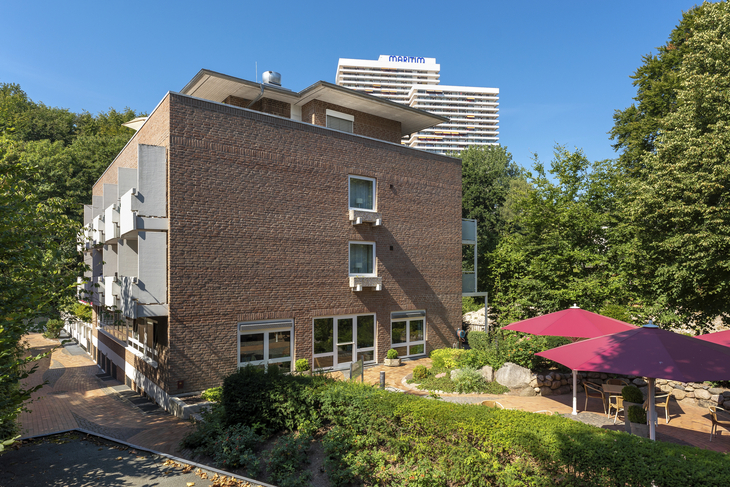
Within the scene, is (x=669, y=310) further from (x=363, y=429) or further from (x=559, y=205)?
(x=363, y=429)

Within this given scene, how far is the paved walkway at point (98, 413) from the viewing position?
10.3m

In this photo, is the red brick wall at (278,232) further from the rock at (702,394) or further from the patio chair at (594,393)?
the rock at (702,394)

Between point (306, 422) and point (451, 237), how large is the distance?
44.7 feet

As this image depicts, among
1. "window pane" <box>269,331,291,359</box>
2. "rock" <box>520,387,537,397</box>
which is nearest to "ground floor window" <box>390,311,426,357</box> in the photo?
"window pane" <box>269,331,291,359</box>

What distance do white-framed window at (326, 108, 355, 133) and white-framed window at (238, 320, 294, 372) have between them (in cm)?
920

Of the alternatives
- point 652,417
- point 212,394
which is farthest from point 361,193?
point 652,417

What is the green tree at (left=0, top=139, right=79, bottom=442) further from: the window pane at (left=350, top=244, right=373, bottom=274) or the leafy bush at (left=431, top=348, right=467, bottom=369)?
the leafy bush at (left=431, top=348, right=467, bottom=369)

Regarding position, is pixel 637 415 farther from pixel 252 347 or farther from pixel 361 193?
pixel 361 193

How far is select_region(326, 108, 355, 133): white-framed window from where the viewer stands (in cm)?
1873

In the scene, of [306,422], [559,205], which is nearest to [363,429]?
[306,422]

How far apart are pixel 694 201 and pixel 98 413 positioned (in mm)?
21576

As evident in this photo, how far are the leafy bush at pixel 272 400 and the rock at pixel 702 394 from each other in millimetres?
9910

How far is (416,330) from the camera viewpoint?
18.9 meters

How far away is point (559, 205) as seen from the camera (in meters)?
23.8
